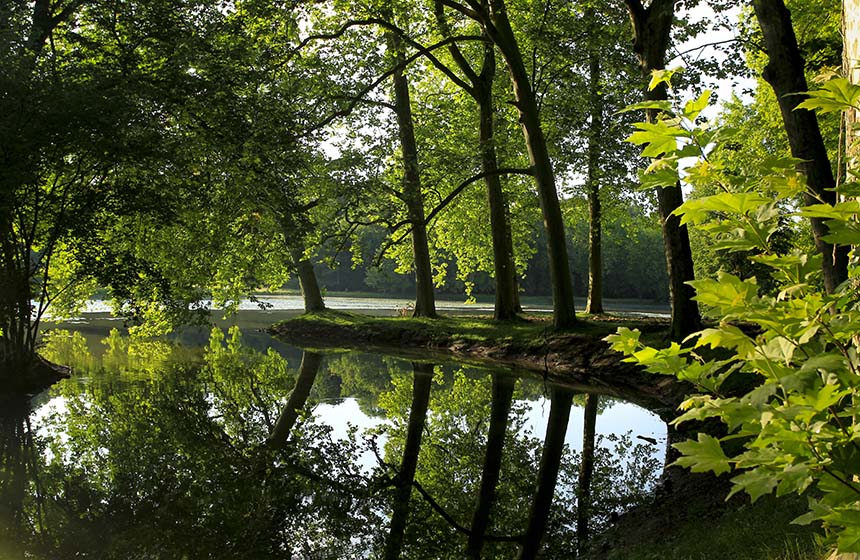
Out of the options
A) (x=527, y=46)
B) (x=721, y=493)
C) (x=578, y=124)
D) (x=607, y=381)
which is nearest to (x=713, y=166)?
(x=721, y=493)

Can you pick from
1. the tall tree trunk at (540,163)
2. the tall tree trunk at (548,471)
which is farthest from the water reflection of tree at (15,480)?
the tall tree trunk at (540,163)

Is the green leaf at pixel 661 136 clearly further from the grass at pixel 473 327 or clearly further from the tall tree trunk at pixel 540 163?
the tall tree trunk at pixel 540 163

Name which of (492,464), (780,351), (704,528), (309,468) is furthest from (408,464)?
(780,351)

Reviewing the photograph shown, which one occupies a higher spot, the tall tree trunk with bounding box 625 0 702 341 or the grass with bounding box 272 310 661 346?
the tall tree trunk with bounding box 625 0 702 341

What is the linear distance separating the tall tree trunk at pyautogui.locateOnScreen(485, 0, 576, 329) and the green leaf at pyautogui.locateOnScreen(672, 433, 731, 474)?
17.2m

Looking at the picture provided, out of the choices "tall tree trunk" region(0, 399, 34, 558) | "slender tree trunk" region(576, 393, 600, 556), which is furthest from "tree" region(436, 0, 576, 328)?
"tall tree trunk" region(0, 399, 34, 558)

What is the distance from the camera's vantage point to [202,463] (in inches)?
379

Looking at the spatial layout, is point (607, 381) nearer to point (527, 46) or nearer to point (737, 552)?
point (737, 552)

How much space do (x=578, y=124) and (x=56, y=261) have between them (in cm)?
1520

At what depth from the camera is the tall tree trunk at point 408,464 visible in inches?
271

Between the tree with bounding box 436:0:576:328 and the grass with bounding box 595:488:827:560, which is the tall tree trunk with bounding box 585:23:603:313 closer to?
the tree with bounding box 436:0:576:328

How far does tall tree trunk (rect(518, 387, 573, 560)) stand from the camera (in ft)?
22.9

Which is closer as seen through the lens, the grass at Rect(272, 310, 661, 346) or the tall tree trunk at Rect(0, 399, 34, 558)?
the tall tree trunk at Rect(0, 399, 34, 558)

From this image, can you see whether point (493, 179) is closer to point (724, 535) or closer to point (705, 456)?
point (724, 535)
